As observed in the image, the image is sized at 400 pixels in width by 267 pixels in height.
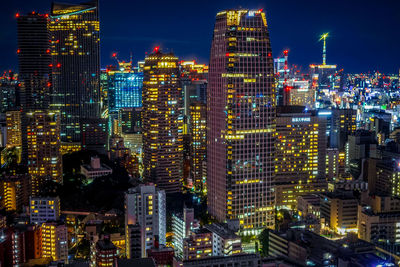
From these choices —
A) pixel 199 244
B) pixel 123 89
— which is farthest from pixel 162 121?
pixel 123 89

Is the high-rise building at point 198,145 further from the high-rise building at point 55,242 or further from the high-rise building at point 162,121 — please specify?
the high-rise building at point 55,242

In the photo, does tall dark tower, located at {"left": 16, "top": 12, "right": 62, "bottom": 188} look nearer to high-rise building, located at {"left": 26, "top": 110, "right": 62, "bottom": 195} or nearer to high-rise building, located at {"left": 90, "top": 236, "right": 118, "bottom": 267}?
high-rise building, located at {"left": 26, "top": 110, "right": 62, "bottom": 195}

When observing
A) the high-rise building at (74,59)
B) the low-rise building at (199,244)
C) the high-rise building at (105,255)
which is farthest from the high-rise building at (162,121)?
the high-rise building at (74,59)

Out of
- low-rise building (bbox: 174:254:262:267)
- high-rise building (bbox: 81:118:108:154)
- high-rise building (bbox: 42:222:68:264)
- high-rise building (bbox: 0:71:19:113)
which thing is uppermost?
high-rise building (bbox: 0:71:19:113)

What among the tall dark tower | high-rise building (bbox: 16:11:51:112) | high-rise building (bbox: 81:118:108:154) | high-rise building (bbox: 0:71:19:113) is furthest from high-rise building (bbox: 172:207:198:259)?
high-rise building (bbox: 0:71:19:113)

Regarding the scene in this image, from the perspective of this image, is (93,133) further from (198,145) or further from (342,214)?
(342,214)

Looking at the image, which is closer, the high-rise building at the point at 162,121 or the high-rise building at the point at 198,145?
the high-rise building at the point at 162,121
